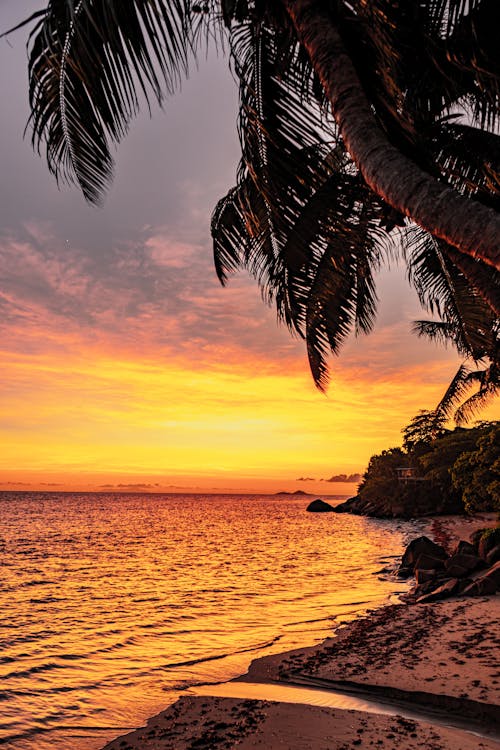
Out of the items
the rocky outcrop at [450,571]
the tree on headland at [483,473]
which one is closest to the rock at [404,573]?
the rocky outcrop at [450,571]

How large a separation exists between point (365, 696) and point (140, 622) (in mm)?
8977

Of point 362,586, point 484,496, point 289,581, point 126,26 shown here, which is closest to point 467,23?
point 126,26

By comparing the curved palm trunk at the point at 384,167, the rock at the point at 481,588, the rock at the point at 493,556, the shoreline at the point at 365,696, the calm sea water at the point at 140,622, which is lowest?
the calm sea water at the point at 140,622

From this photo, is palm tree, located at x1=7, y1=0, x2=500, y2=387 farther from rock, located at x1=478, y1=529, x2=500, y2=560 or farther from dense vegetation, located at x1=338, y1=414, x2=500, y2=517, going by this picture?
dense vegetation, located at x1=338, y1=414, x2=500, y2=517

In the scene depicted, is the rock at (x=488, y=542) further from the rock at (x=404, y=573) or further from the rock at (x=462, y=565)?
the rock at (x=404, y=573)

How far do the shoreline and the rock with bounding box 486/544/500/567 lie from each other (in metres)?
6.64

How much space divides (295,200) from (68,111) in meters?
2.95

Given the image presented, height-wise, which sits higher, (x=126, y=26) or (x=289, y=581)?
(x=126, y=26)

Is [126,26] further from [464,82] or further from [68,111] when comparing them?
[464,82]

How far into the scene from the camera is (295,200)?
23.9ft

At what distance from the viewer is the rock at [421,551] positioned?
67.8ft

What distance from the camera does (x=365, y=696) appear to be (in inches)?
313

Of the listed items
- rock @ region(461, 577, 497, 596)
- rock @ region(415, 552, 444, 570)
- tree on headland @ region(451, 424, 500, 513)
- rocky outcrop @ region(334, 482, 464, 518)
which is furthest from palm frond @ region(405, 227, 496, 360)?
rocky outcrop @ region(334, 482, 464, 518)

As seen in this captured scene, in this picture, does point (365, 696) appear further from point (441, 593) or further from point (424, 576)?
point (424, 576)
